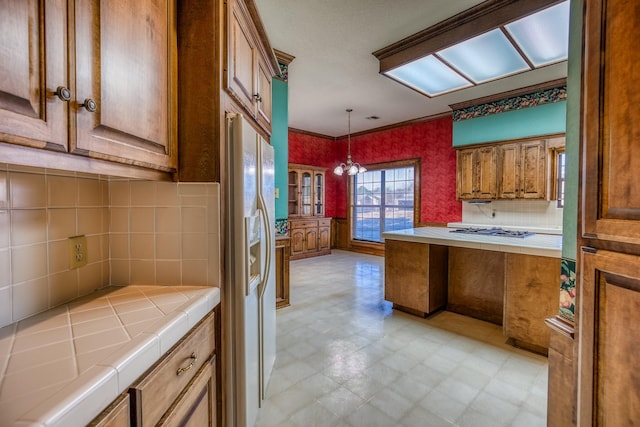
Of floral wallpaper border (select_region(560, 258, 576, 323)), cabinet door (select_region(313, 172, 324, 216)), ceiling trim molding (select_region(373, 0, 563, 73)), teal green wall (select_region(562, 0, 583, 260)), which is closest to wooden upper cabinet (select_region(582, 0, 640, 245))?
teal green wall (select_region(562, 0, 583, 260))

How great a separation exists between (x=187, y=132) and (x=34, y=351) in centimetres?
91

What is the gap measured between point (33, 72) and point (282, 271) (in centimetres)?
279

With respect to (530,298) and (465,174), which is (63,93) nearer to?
(530,298)

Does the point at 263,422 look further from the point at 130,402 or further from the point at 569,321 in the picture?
the point at 569,321

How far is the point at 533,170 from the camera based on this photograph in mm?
4199

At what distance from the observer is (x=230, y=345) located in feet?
4.39

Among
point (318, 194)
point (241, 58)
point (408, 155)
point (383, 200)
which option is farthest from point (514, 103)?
point (241, 58)

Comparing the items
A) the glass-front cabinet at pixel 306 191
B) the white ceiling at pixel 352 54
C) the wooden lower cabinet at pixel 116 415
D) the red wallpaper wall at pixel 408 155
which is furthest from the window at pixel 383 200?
the wooden lower cabinet at pixel 116 415

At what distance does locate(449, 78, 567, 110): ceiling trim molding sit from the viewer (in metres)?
3.94

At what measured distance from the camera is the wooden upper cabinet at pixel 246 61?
1.37 meters

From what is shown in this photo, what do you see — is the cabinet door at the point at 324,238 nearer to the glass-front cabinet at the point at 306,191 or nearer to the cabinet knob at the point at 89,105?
the glass-front cabinet at the point at 306,191

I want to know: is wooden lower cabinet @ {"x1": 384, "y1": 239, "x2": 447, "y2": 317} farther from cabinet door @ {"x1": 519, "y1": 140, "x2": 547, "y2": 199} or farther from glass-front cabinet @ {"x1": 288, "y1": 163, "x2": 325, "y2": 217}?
glass-front cabinet @ {"x1": 288, "y1": 163, "x2": 325, "y2": 217}

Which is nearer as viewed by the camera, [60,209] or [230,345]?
[60,209]

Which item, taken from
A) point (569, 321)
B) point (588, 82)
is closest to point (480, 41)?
point (588, 82)
